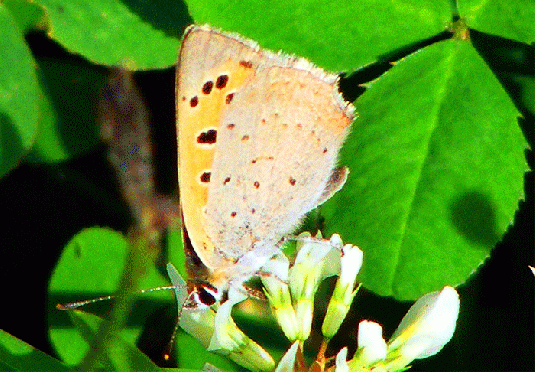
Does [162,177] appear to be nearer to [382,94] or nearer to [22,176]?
[22,176]

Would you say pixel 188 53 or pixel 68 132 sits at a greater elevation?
pixel 68 132

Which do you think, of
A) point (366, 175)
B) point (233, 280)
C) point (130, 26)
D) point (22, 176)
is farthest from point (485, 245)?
point (22, 176)

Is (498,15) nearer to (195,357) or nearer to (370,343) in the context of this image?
(370,343)

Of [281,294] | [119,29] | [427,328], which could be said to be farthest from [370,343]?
[119,29]

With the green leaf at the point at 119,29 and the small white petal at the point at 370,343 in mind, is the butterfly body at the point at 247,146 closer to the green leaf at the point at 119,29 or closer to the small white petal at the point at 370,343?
the small white petal at the point at 370,343

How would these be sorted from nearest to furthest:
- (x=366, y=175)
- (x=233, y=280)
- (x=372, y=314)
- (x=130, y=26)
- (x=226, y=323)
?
1. (x=226, y=323)
2. (x=233, y=280)
3. (x=366, y=175)
4. (x=372, y=314)
5. (x=130, y=26)

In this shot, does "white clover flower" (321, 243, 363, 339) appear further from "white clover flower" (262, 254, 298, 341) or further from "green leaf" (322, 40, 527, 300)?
"green leaf" (322, 40, 527, 300)
